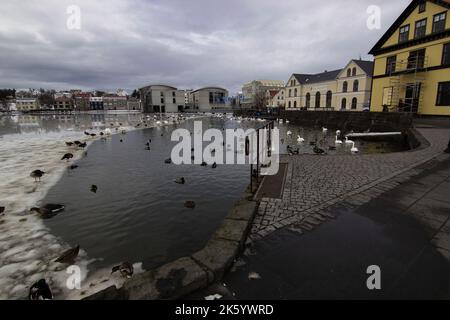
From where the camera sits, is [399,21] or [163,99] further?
[163,99]

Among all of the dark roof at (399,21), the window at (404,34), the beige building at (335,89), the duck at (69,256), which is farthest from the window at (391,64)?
the duck at (69,256)

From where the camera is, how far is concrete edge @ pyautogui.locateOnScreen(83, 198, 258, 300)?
2688 mm

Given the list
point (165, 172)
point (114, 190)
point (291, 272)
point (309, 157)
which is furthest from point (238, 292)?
point (309, 157)

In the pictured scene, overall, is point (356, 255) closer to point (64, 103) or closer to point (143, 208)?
point (143, 208)

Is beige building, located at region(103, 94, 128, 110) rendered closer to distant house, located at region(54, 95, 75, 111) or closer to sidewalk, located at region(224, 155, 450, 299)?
distant house, located at region(54, 95, 75, 111)

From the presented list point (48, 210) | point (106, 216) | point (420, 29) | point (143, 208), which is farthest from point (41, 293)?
point (420, 29)

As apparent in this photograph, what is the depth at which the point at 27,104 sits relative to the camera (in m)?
134

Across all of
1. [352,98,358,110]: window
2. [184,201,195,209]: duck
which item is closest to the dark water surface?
[184,201,195,209]: duck

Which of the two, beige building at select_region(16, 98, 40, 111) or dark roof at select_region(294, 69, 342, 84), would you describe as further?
beige building at select_region(16, 98, 40, 111)

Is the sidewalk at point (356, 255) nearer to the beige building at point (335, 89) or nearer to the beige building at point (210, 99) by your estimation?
the beige building at point (335, 89)

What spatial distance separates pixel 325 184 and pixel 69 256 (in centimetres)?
649

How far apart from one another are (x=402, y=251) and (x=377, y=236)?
471 mm

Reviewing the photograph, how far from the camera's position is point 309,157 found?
1096 centimetres

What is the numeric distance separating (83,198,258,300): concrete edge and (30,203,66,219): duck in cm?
464
